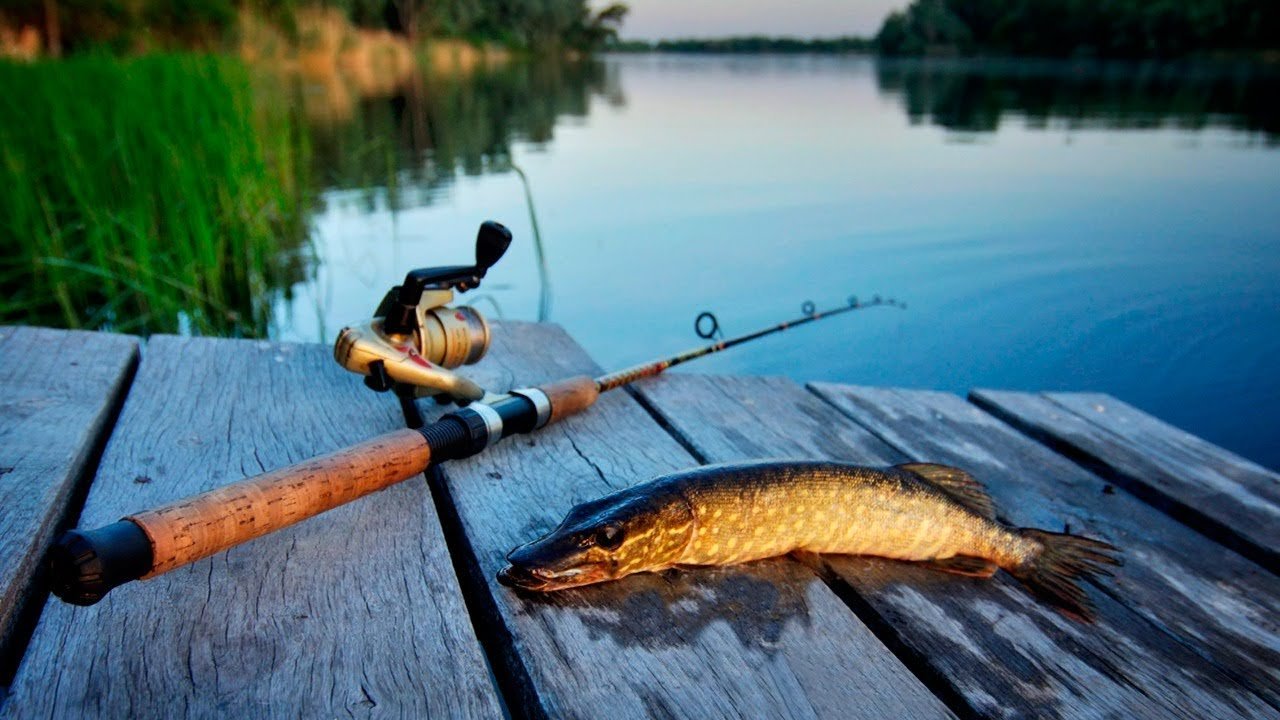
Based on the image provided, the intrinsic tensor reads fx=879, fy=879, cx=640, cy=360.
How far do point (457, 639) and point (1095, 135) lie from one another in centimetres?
1975

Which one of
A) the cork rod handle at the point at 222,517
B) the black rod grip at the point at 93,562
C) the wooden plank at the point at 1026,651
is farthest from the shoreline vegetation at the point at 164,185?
the wooden plank at the point at 1026,651

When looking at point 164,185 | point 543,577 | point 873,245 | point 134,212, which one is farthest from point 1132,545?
point 873,245

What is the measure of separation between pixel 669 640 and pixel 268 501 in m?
0.88

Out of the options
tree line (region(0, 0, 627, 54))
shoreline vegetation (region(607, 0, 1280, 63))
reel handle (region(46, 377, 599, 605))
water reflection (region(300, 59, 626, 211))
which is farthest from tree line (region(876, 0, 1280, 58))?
reel handle (region(46, 377, 599, 605))

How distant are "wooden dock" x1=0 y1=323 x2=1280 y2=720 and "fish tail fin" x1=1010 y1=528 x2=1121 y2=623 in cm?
4

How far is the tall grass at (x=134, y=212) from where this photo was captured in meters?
5.25

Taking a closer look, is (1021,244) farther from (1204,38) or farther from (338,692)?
(1204,38)

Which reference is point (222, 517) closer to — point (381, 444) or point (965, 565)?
point (381, 444)

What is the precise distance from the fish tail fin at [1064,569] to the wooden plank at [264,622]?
136 cm

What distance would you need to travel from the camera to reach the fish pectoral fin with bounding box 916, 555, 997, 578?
216 cm

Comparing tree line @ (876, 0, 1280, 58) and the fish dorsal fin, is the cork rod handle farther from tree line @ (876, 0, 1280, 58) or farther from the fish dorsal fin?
tree line @ (876, 0, 1280, 58)

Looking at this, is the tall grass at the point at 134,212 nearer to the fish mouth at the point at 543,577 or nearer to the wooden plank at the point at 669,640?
the wooden plank at the point at 669,640

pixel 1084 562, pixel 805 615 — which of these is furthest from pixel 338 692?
pixel 1084 562

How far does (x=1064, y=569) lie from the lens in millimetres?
2172
